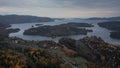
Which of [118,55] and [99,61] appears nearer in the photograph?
[99,61]

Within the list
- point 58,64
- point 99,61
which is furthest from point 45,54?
point 99,61

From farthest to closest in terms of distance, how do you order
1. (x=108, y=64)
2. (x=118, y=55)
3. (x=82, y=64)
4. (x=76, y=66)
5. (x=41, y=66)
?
(x=118, y=55) < (x=108, y=64) < (x=82, y=64) < (x=76, y=66) < (x=41, y=66)

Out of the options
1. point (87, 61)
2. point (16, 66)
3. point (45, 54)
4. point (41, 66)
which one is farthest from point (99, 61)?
point (16, 66)

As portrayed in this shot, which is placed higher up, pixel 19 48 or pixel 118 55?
pixel 19 48

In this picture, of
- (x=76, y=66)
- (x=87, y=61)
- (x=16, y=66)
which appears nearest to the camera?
(x=16, y=66)

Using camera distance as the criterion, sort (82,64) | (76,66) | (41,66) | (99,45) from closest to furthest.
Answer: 1. (41,66)
2. (76,66)
3. (82,64)
4. (99,45)

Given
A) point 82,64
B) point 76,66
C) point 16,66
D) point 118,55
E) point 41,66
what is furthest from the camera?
point 118,55

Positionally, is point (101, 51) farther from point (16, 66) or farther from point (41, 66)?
point (16, 66)

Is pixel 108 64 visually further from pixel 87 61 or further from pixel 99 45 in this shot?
pixel 99 45

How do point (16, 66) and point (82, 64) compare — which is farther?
point (82, 64)
